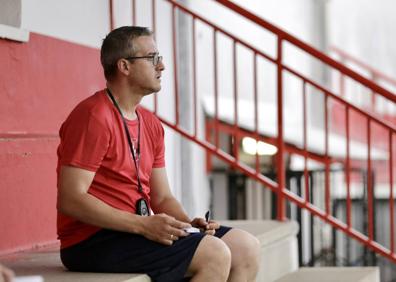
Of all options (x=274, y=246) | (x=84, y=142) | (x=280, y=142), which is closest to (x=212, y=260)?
(x=84, y=142)

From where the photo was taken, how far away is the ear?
3.20 metres

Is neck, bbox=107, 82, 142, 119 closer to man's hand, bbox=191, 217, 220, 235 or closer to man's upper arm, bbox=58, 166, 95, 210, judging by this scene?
man's upper arm, bbox=58, 166, 95, 210

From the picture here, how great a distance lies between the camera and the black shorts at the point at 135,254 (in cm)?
300

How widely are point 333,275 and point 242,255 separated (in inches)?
53.0

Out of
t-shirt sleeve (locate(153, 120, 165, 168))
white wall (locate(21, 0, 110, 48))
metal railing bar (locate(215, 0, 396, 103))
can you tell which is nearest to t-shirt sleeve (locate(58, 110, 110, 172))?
t-shirt sleeve (locate(153, 120, 165, 168))

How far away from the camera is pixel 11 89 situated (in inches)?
153

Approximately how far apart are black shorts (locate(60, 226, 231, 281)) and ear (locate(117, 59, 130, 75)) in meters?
0.57

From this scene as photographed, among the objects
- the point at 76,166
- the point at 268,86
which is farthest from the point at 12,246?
the point at 268,86

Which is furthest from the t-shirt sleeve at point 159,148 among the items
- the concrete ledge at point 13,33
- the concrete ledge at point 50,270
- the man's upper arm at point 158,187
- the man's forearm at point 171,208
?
the concrete ledge at point 13,33

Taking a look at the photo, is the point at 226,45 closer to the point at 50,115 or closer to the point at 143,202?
the point at 50,115

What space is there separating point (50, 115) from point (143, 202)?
113cm

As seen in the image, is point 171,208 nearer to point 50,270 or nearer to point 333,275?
point 50,270

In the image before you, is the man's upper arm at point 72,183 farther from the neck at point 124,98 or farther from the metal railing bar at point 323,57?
the metal railing bar at point 323,57

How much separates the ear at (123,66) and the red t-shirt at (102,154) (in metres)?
0.10
